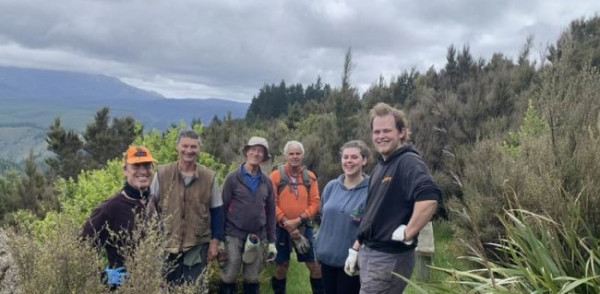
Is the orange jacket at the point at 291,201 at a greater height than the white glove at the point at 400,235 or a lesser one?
lesser

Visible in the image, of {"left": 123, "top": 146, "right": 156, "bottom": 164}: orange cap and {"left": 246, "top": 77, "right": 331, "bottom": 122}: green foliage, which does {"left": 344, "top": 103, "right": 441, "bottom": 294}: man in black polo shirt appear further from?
{"left": 246, "top": 77, "right": 331, "bottom": 122}: green foliage

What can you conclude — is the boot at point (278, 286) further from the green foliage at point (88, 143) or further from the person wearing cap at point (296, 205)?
the green foliage at point (88, 143)

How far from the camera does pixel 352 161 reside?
420 centimetres

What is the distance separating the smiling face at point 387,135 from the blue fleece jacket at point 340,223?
0.87m

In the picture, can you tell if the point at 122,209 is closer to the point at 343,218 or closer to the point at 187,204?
the point at 187,204

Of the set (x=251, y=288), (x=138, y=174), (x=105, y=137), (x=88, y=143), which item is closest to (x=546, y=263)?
(x=138, y=174)

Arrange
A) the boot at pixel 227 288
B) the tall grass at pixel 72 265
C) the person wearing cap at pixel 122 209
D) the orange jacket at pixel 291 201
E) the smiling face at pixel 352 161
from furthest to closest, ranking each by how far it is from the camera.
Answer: the orange jacket at pixel 291 201 < the boot at pixel 227 288 < the smiling face at pixel 352 161 < the person wearing cap at pixel 122 209 < the tall grass at pixel 72 265

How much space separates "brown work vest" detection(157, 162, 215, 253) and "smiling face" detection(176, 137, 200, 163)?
10 cm

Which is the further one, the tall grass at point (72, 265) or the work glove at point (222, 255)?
the work glove at point (222, 255)

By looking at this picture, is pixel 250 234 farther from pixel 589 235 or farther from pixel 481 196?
pixel 589 235

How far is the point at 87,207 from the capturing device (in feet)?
18.4

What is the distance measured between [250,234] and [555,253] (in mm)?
2756

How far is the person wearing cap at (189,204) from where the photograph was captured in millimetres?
4082

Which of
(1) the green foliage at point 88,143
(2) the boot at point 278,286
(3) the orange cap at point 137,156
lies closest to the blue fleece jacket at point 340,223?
(2) the boot at point 278,286
